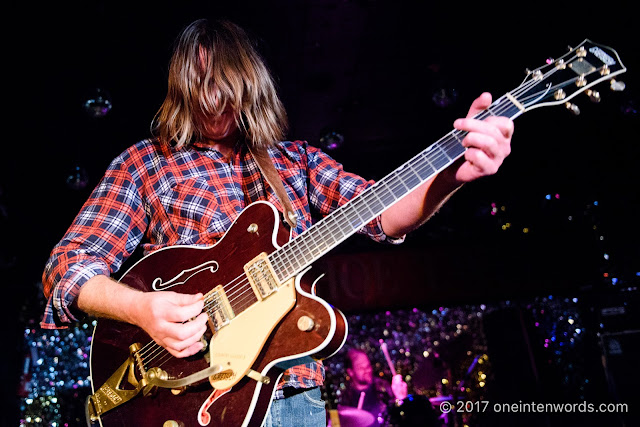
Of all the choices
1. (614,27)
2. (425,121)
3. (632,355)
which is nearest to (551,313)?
(632,355)

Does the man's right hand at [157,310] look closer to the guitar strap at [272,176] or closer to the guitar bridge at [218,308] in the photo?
the guitar bridge at [218,308]

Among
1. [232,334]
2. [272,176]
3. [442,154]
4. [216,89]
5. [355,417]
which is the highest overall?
[216,89]

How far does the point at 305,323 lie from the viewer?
4.89 feet

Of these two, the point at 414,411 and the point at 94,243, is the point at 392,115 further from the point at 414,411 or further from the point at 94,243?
the point at 94,243

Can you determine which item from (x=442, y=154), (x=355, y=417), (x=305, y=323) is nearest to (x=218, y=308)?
(x=305, y=323)

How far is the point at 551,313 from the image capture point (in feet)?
28.6

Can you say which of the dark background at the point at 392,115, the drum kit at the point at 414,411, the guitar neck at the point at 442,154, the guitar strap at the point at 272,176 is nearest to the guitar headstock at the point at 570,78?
the guitar neck at the point at 442,154

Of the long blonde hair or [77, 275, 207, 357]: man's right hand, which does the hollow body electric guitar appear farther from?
the long blonde hair

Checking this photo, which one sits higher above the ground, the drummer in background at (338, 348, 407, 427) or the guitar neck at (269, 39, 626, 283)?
the guitar neck at (269, 39, 626, 283)

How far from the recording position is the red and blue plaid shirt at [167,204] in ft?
5.75

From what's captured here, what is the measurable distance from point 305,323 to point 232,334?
11.4 inches

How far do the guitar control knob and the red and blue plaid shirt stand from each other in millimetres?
232

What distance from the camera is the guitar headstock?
155 cm

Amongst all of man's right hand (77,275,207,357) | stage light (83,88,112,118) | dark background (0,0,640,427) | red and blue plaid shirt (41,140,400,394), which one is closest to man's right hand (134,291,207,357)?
man's right hand (77,275,207,357)
